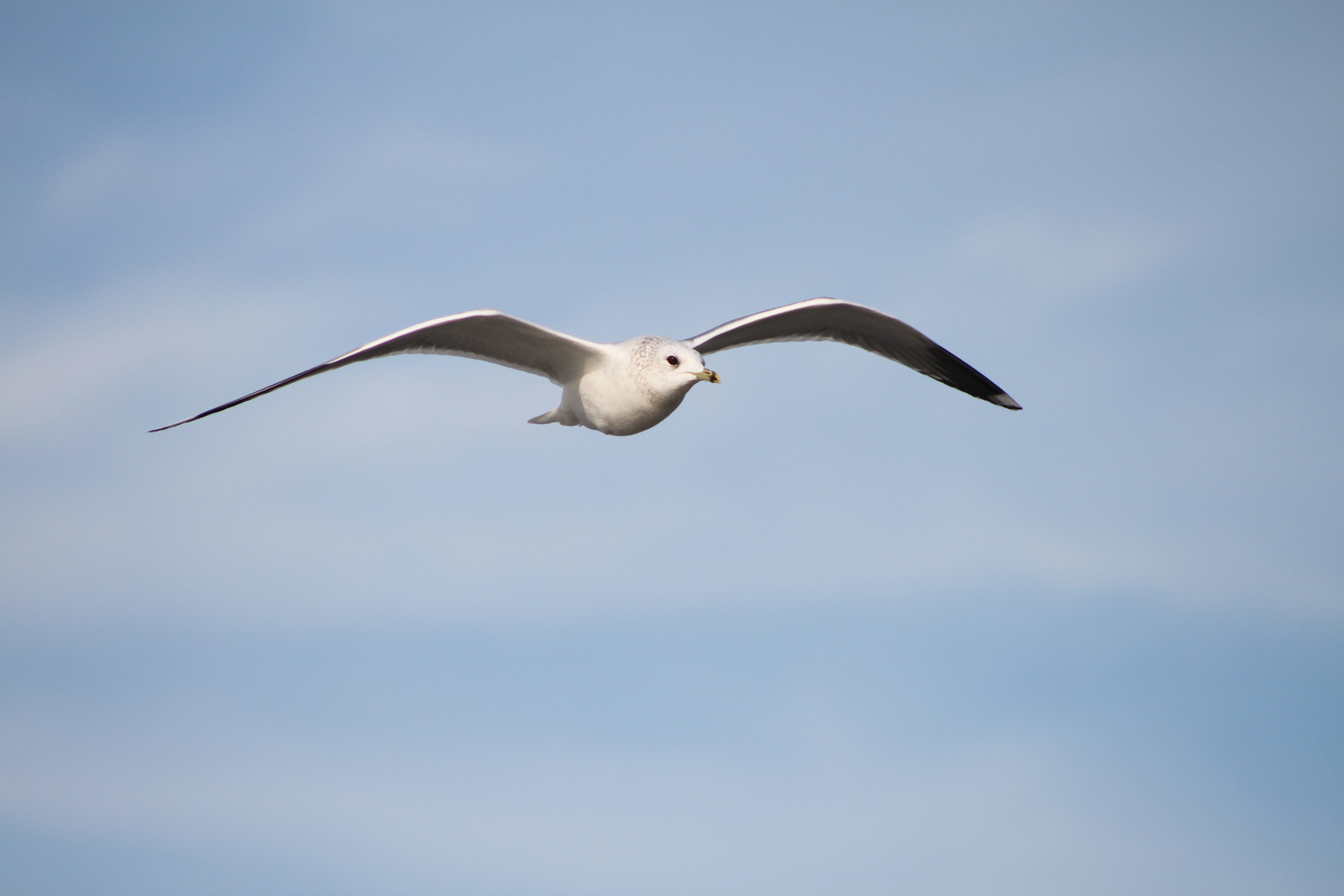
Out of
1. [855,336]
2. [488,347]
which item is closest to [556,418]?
[488,347]

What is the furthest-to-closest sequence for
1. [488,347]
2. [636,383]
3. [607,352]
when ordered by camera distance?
[488,347] → [607,352] → [636,383]

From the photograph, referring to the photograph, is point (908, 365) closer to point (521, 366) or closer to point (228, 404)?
point (521, 366)

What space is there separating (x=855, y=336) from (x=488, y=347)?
445cm

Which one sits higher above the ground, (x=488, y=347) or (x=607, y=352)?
(x=488, y=347)

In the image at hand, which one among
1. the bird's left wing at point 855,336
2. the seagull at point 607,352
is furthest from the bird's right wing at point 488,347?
the bird's left wing at point 855,336

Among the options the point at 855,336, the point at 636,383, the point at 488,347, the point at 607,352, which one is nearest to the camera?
the point at 636,383

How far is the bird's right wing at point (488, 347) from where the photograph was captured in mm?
10305

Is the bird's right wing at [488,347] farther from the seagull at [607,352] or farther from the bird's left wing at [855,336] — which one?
the bird's left wing at [855,336]

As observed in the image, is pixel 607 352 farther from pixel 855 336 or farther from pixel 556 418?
pixel 855 336

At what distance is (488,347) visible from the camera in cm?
1133

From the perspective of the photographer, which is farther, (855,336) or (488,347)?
(855,336)

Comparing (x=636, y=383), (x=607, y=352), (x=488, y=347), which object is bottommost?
(x=636, y=383)

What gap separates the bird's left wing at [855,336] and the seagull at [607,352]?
0.02 meters

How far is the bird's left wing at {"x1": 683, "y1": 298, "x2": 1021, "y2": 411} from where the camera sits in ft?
39.8
